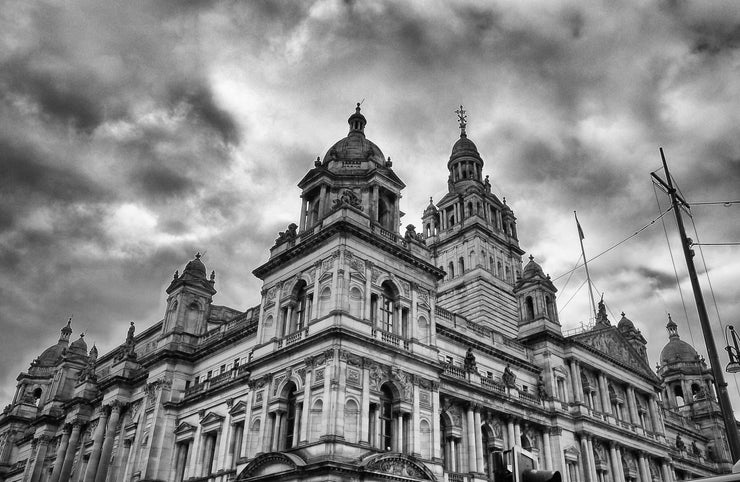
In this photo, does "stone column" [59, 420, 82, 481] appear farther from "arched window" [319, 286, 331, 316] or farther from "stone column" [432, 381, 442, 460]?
"stone column" [432, 381, 442, 460]

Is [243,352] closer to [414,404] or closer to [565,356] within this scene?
[414,404]

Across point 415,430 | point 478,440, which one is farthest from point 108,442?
point 478,440

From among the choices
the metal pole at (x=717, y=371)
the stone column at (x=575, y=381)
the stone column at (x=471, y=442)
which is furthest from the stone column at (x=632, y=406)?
the metal pole at (x=717, y=371)

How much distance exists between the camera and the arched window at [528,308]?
52575 millimetres

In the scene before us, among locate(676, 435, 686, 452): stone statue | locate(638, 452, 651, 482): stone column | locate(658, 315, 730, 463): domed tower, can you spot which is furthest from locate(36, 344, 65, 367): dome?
locate(658, 315, 730, 463): domed tower

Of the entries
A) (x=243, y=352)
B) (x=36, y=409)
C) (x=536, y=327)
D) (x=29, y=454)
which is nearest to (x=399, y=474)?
(x=243, y=352)

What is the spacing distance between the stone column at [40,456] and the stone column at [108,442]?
15434 millimetres

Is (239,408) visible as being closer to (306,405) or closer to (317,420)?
(306,405)

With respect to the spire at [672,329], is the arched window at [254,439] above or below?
below

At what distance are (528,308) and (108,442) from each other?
36236 millimetres

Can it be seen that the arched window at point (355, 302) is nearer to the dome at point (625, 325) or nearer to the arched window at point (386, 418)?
the arched window at point (386, 418)

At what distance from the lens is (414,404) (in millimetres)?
35000

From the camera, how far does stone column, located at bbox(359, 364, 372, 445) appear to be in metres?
31.9

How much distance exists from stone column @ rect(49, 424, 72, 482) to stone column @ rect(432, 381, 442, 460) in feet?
122
